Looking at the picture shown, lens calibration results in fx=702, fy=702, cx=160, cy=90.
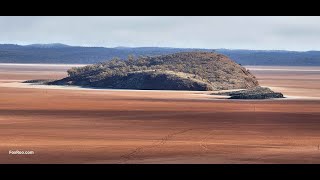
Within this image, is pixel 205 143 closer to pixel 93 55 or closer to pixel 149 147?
pixel 149 147

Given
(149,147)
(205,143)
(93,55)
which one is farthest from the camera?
(93,55)

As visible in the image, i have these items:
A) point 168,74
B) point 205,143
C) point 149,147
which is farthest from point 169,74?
point 149,147

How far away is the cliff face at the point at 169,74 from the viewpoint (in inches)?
2094

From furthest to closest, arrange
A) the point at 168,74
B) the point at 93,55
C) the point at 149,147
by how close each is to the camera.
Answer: the point at 93,55, the point at 168,74, the point at 149,147

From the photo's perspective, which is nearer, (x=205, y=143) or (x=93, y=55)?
(x=205, y=143)

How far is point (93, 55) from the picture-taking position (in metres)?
94.1

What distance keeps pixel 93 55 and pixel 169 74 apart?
136ft

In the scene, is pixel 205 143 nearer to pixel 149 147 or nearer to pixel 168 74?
pixel 149 147

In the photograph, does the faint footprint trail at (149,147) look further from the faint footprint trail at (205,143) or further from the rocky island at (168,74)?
the rocky island at (168,74)

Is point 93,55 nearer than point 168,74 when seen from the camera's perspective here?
No

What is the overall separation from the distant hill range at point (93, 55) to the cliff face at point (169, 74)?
25.0 meters

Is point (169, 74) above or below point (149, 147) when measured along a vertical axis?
above

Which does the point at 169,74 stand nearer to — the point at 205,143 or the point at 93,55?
the point at 205,143
